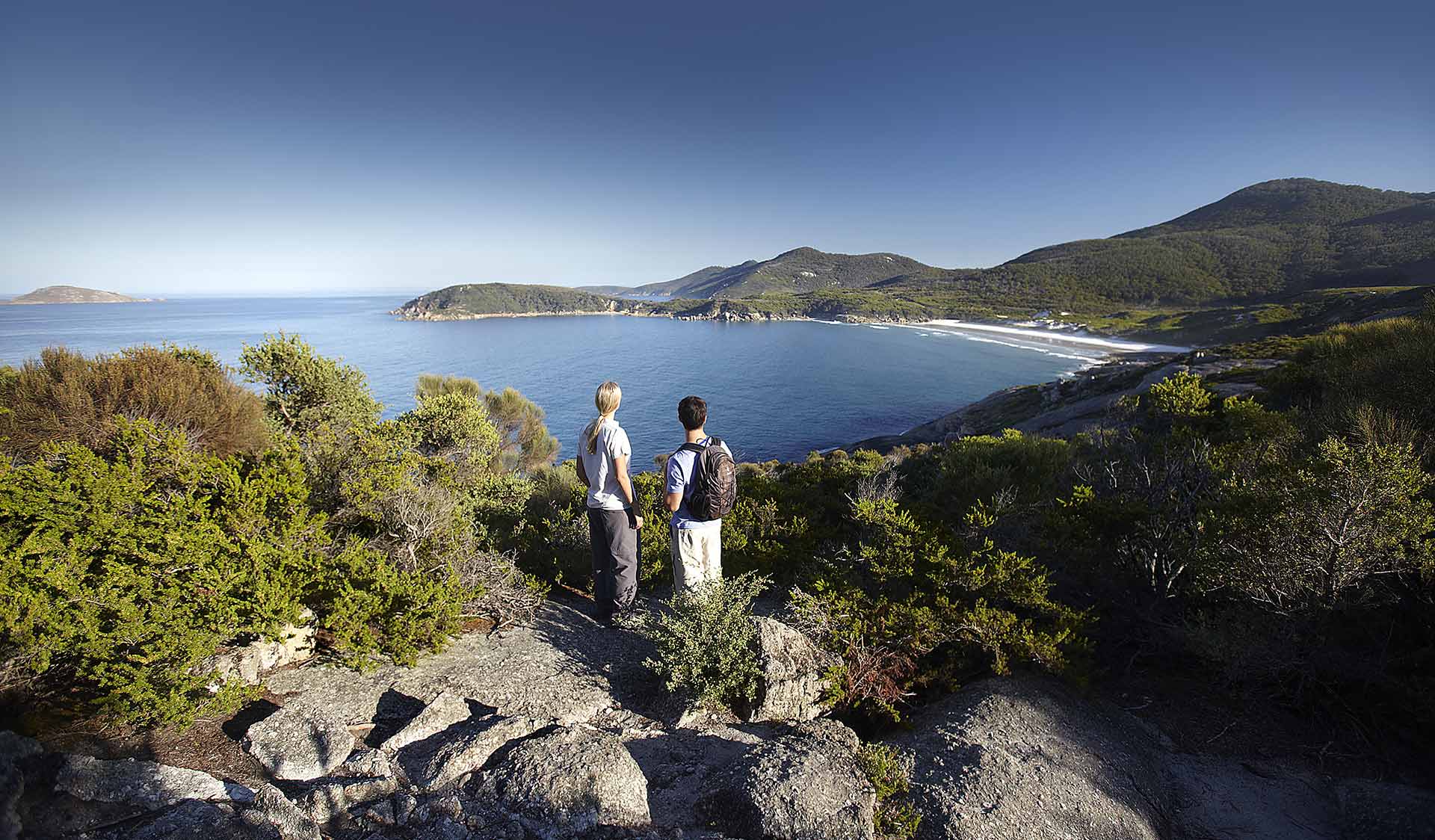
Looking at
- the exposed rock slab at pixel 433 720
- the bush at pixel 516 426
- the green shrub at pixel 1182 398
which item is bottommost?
the bush at pixel 516 426

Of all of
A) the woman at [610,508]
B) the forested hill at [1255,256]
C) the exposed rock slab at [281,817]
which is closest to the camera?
the exposed rock slab at [281,817]

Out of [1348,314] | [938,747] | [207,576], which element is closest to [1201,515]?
[938,747]

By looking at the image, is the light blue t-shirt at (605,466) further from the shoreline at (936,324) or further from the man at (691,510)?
the shoreline at (936,324)

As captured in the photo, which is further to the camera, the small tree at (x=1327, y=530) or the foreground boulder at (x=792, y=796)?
the small tree at (x=1327, y=530)

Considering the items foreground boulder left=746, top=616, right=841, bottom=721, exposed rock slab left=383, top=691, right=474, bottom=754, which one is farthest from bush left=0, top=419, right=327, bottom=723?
foreground boulder left=746, top=616, right=841, bottom=721

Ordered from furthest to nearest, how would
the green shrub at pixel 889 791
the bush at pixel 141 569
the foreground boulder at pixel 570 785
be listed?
the bush at pixel 141 569, the green shrub at pixel 889 791, the foreground boulder at pixel 570 785

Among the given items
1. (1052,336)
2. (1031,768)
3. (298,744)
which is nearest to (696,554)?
(1031,768)

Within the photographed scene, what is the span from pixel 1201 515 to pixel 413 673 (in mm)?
6476

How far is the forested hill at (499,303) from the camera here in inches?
6097

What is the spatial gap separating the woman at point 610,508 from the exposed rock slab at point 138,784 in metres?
2.76

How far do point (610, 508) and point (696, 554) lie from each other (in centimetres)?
89

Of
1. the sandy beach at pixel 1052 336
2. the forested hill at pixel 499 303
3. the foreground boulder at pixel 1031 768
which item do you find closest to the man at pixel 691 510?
the foreground boulder at pixel 1031 768

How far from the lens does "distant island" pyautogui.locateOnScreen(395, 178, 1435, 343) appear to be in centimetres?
8362

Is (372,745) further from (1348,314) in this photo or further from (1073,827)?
(1348,314)
